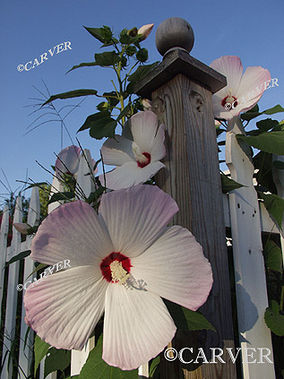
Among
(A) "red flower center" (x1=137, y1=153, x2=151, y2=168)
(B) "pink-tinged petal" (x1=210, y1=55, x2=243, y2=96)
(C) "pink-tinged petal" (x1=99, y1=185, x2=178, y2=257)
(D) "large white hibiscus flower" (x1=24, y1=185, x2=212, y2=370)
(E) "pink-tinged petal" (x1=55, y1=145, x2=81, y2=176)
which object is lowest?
(D) "large white hibiscus flower" (x1=24, y1=185, x2=212, y2=370)

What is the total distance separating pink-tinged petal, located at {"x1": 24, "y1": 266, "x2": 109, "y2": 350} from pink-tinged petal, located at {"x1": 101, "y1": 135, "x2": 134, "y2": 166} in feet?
1.44

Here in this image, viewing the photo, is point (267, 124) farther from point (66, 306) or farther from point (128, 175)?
point (66, 306)

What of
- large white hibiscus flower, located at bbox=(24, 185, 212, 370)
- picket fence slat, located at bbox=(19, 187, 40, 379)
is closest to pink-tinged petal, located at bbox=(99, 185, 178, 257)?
large white hibiscus flower, located at bbox=(24, 185, 212, 370)

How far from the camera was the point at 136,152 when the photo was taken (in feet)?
3.19

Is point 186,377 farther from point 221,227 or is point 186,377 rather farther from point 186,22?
point 186,22

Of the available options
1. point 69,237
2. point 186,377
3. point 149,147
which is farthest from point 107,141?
point 186,377

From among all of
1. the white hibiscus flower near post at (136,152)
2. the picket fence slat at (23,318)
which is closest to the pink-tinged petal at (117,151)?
the white hibiscus flower near post at (136,152)

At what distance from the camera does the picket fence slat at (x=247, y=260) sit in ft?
3.30

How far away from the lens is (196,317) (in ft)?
2.27

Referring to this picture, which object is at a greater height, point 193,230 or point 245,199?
point 245,199

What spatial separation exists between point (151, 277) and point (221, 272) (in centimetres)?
32

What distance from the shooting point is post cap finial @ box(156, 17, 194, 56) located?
101 centimetres

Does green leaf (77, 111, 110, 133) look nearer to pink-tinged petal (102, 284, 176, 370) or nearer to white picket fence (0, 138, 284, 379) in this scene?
white picket fence (0, 138, 284, 379)

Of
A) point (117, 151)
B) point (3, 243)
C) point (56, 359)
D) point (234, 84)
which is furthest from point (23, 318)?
point (234, 84)
